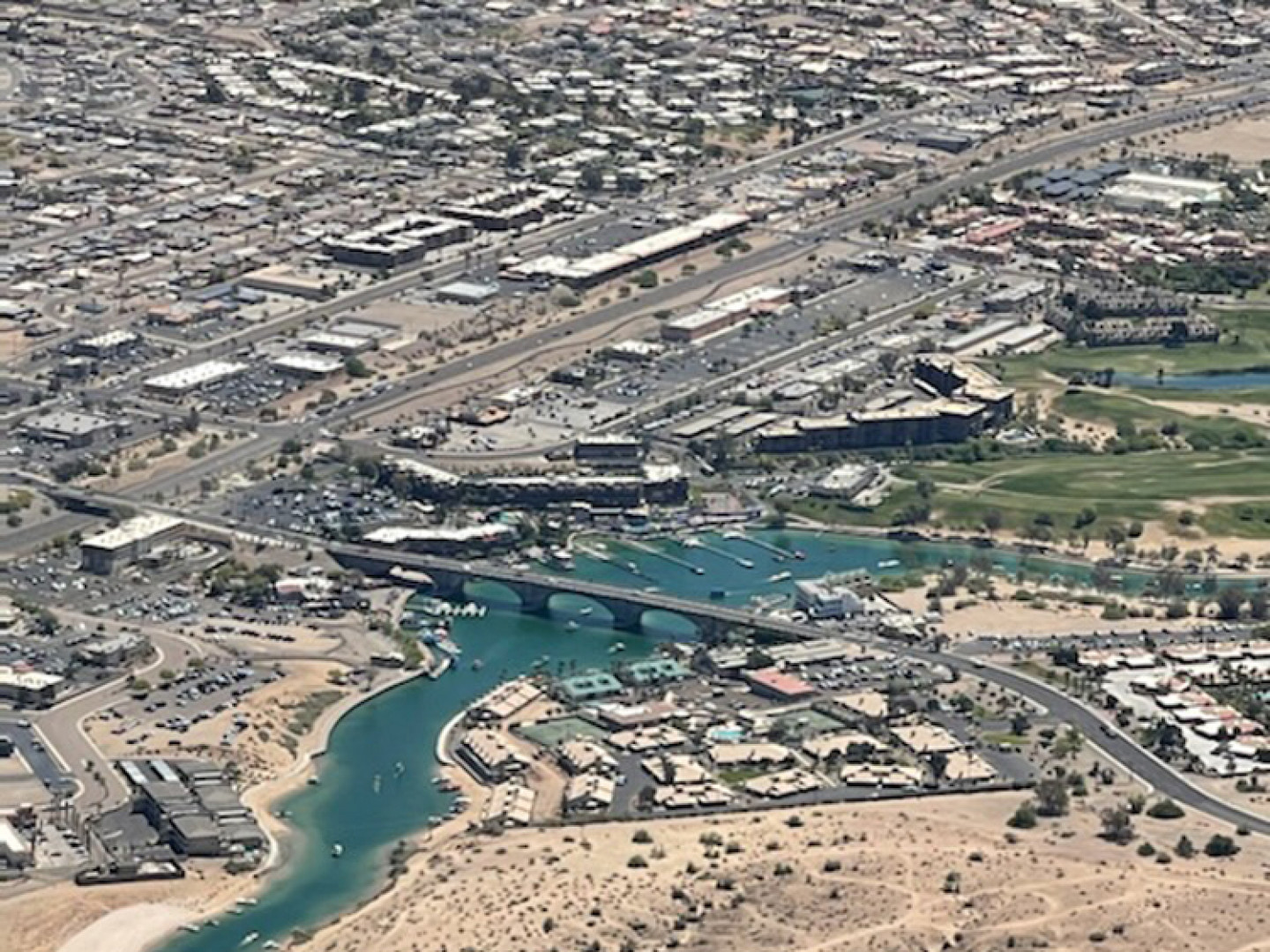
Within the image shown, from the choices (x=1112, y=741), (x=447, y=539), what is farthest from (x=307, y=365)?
(x=1112, y=741)

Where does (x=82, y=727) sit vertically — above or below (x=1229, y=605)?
below

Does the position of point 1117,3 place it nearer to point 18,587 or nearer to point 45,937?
point 18,587

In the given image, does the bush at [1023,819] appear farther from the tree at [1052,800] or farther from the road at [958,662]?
the road at [958,662]

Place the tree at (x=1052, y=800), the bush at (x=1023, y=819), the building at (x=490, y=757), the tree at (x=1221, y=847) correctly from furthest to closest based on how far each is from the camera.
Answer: the building at (x=490, y=757) → the tree at (x=1052, y=800) → the bush at (x=1023, y=819) → the tree at (x=1221, y=847)

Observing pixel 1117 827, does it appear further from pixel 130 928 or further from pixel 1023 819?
pixel 130 928

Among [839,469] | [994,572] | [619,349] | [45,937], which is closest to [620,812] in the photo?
[45,937]

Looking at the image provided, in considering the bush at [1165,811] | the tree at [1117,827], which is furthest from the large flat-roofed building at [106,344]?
the tree at [1117,827]

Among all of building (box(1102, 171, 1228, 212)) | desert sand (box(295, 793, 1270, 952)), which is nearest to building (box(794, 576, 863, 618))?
desert sand (box(295, 793, 1270, 952))
